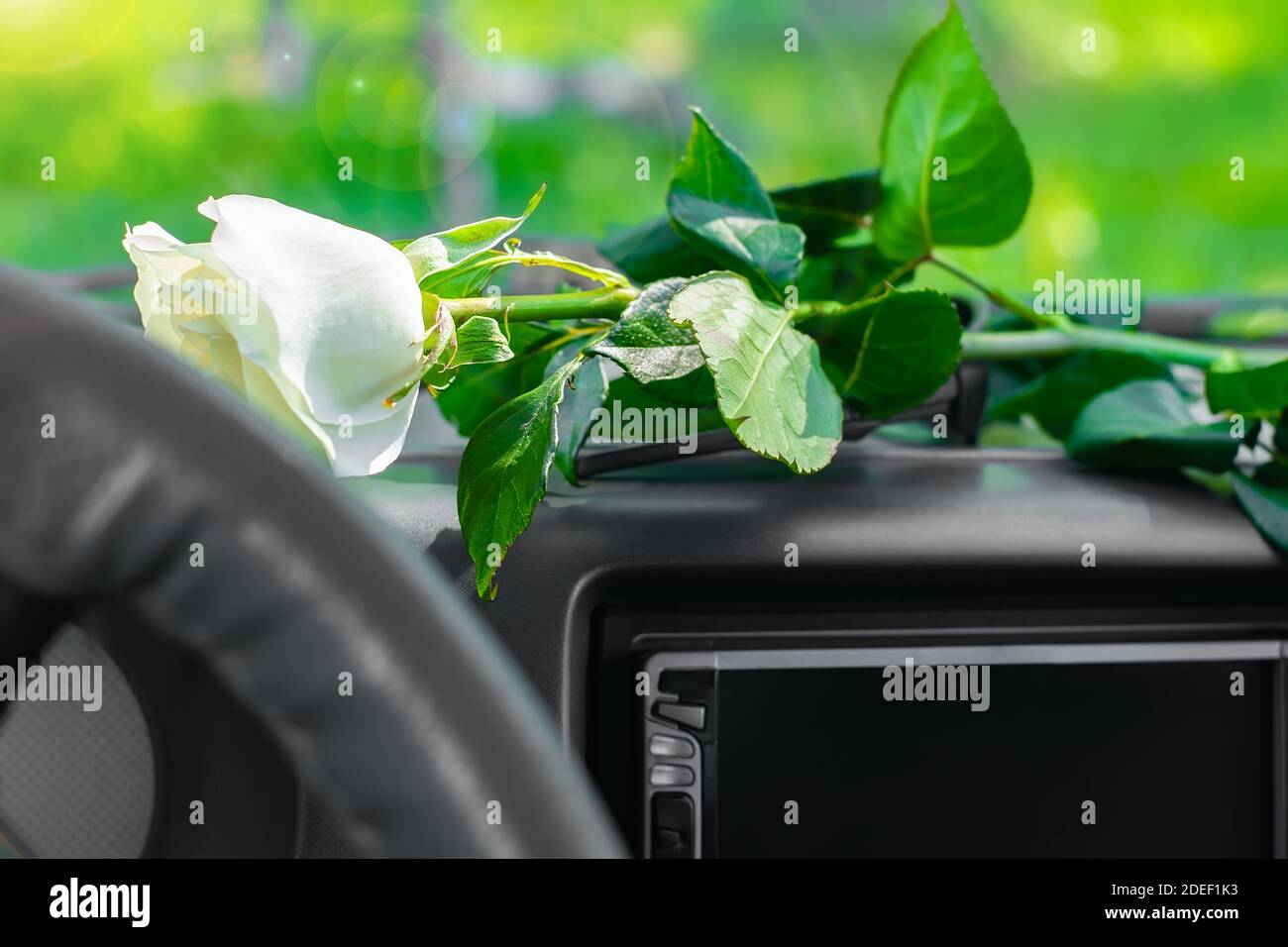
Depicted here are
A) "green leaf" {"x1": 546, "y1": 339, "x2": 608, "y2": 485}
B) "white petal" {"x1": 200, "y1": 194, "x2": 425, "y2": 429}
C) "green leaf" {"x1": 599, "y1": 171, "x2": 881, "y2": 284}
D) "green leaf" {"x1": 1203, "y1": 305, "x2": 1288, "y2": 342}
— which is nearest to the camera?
"white petal" {"x1": 200, "y1": 194, "x2": 425, "y2": 429}

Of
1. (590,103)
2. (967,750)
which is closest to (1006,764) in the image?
(967,750)

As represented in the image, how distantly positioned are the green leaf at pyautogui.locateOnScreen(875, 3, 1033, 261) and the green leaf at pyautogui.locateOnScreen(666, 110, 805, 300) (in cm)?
9

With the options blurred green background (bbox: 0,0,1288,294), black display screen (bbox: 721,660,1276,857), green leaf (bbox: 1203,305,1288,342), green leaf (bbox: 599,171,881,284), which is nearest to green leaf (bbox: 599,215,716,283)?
green leaf (bbox: 599,171,881,284)

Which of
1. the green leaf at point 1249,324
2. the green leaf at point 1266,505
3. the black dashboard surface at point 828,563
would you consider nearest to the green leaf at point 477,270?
the black dashboard surface at point 828,563

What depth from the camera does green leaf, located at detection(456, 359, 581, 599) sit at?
1.34ft

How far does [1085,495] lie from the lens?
1.72 feet

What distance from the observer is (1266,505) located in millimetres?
512

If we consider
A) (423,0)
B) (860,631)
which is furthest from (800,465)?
(423,0)

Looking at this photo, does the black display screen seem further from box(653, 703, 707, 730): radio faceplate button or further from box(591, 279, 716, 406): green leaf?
box(591, 279, 716, 406): green leaf

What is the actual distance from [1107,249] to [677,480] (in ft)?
10.6

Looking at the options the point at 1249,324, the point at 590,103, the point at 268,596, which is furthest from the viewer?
the point at 590,103

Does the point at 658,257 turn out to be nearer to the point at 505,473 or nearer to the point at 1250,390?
the point at 505,473

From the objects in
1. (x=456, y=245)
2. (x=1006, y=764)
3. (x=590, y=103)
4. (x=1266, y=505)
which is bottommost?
(x=1006, y=764)

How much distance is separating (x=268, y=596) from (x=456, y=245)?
0.75 ft
